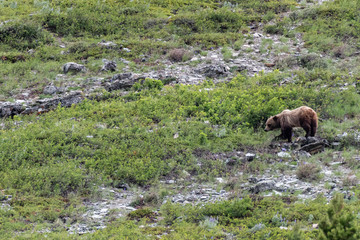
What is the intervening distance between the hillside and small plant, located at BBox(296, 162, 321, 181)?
45 millimetres

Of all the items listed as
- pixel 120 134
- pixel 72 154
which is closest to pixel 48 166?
pixel 72 154

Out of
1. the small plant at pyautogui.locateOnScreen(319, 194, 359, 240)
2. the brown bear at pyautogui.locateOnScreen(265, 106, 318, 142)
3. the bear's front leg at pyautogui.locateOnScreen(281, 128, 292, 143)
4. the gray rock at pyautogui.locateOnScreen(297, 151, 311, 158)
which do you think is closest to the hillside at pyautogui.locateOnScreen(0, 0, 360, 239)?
the small plant at pyautogui.locateOnScreen(319, 194, 359, 240)

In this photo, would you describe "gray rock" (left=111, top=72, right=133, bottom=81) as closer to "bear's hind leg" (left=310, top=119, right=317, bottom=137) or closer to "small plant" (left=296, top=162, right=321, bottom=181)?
"bear's hind leg" (left=310, top=119, right=317, bottom=137)

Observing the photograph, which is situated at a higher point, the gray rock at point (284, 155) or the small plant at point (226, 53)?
the small plant at point (226, 53)

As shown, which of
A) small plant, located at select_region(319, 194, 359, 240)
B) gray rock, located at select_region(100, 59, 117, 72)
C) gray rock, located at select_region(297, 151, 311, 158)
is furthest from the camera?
gray rock, located at select_region(100, 59, 117, 72)

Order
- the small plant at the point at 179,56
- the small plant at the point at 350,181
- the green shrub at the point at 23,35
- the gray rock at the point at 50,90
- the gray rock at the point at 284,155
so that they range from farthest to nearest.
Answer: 1. the green shrub at the point at 23,35
2. the small plant at the point at 179,56
3. the gray rock at the point at 50,90
4. the gray rock at the point at 284,155
5. the small plant at the point at 350,181

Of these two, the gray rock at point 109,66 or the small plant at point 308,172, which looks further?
the gray rock at point 109,66

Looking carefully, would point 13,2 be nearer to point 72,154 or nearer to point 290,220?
point 72,154

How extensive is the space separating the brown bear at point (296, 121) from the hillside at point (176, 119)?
0.39m

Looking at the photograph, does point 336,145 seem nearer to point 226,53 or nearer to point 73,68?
point 226,53

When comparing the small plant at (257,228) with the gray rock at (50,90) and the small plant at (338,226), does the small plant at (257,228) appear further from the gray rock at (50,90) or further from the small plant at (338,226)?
the gray rock at (50,90)

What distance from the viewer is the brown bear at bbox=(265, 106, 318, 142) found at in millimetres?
12852

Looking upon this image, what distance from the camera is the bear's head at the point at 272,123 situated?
13.8m

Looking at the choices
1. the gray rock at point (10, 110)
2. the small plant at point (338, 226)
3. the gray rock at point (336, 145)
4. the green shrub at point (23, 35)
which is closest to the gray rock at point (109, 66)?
the green shrub at point (23, 35)
